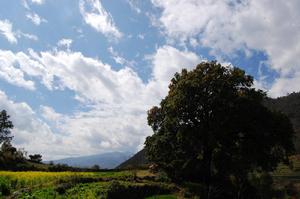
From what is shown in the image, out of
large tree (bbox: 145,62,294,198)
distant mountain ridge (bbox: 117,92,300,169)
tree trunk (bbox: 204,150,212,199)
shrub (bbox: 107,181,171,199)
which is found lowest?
shrub (bbox: 107,181,171,199)

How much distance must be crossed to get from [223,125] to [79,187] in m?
15.6

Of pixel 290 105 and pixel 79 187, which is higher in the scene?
pixel 290 105

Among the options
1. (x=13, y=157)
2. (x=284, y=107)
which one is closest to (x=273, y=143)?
(x=13, y=157)

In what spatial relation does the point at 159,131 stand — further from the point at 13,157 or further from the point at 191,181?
the point at 13,157

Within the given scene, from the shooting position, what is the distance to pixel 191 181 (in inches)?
1916

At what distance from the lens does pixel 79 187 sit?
3631 centimetres

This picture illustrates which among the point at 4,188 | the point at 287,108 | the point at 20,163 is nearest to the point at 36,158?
the point at 20,163

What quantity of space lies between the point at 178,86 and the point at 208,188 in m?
11.1

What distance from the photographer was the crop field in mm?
33797

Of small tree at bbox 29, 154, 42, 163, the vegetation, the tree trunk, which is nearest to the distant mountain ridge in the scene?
small tree at bbox 29, 154, 42, 163

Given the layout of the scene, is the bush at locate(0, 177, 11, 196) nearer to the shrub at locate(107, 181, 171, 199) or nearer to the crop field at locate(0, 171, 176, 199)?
the crop field at locate(0, 171, 176, 199)

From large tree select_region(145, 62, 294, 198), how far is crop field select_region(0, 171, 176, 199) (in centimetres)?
530

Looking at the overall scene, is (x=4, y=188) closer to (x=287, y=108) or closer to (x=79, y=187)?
(x=79, y=187)

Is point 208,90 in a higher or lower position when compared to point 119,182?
higher
